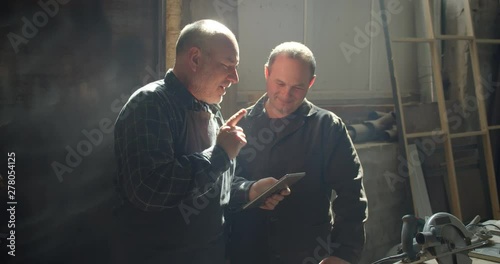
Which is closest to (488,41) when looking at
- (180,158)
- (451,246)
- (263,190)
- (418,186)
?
(418,186)

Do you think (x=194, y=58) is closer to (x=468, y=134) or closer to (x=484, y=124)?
(x=468, y=134)

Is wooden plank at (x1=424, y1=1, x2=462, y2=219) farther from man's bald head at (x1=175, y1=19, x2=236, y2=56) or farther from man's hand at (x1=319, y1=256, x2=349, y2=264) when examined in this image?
man's bald head at (x1=175, y1=19, x2=236, y2=56)

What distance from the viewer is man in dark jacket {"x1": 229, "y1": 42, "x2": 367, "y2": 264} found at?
166cm

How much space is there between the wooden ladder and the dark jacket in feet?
6.80

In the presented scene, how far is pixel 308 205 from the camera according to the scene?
170 centimetres

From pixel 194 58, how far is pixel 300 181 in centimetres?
71

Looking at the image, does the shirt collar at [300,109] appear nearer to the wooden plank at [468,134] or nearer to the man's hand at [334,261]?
the man's hand at [334,261]

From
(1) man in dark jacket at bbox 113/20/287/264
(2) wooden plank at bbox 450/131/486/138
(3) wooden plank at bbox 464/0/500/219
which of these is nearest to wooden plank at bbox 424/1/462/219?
(2) wooden plank at bbox 450/131/486/138

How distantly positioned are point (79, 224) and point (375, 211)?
2505 mm

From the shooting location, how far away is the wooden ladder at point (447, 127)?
354 centimetres

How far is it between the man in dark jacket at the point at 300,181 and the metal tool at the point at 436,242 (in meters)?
0.18

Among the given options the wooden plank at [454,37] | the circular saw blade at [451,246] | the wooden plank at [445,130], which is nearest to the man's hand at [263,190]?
the circular saw blade at [451,246]

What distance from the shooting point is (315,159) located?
5.58ft

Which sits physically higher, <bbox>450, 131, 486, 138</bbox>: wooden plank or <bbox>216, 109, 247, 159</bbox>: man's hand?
<bbox>216, 109, 247, 159</bbox>: man's hand
